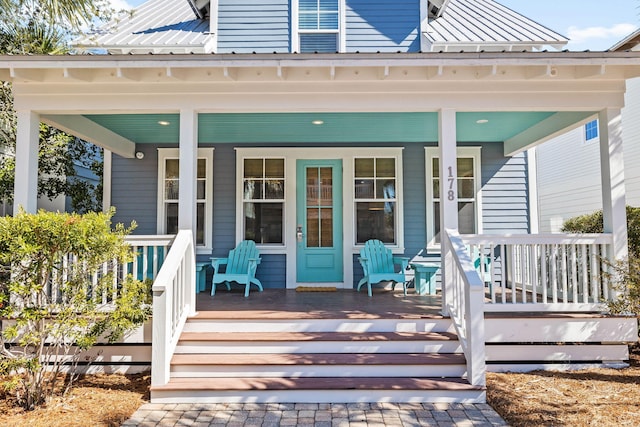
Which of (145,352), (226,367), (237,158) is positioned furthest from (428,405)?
(237,158)

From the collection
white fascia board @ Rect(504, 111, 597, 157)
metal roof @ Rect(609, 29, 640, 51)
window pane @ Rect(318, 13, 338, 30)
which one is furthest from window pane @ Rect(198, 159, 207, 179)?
metal roof @ Rect(609, 29, 640, 51)

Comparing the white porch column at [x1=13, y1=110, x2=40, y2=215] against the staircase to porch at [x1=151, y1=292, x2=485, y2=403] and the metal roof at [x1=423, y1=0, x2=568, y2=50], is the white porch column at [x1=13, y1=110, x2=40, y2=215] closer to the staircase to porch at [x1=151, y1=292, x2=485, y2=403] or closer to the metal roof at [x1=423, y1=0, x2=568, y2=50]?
the staircase to porch at [x1=151, y1=292, x2=485, y2=403]

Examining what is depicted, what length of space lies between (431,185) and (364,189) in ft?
3.47

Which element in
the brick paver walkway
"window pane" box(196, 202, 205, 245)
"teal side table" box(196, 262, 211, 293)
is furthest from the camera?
"window pane" box(196, 202, 205, 245)

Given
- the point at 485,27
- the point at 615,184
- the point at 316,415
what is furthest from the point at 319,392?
the point at 485,27

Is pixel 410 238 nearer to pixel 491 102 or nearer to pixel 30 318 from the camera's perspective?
pixel 491 102

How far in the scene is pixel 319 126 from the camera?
19.1 ft

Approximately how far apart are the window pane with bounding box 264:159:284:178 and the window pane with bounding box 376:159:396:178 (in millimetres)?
1533

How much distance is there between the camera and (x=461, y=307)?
4074 millimetres

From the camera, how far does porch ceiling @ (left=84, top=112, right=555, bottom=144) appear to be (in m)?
5.33

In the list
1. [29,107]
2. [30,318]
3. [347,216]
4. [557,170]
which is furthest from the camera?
[557,170]

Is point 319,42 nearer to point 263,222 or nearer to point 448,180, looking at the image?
point 263,222

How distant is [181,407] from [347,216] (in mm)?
3954

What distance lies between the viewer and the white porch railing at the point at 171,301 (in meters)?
3.60
